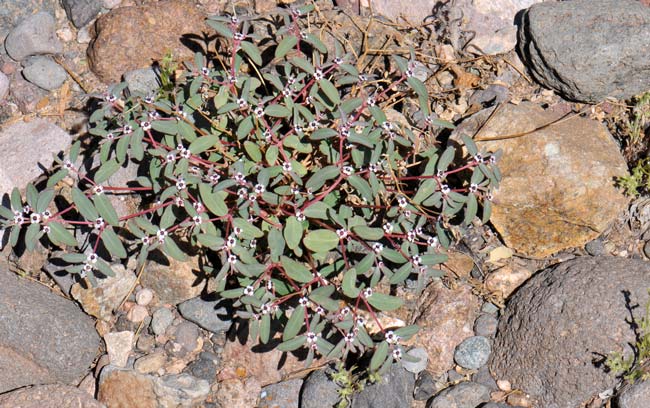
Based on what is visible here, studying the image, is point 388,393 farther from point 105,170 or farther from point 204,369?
point 105,170

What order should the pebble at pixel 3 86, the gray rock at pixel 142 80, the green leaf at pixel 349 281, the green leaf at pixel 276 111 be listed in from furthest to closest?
the pebble at pixel 3 86 → the gray rock at pixel 142 80 → the green leaf at pixel 276 111 → the green leaf at pixel 349 281

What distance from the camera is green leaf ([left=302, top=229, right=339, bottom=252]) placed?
3828mm

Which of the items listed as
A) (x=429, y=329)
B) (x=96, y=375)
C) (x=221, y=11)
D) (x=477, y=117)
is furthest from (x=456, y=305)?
(x=221, y=11)

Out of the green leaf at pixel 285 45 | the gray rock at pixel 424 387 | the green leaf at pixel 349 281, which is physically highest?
the green leaf at pixel 285 45

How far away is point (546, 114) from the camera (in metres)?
4.72

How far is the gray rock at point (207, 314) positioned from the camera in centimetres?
440

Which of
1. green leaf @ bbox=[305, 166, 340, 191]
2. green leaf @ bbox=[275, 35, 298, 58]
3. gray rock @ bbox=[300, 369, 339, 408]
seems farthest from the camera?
green leaf @ bbox=[275, 35, 298, 58]

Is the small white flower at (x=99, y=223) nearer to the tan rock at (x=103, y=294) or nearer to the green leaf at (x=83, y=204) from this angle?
the green leaf at (x=83, y=204)

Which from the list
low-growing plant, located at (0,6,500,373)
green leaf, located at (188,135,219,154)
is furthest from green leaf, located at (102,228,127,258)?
green leaf, located at (188,135,219,154)

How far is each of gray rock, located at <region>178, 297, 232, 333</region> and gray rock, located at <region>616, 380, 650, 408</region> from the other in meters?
2.24

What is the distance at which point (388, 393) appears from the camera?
4117 mm

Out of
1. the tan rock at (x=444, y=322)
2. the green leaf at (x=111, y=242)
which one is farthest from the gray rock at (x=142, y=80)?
the tan rock at (x=444, y=322)

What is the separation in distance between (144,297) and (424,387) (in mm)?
1764

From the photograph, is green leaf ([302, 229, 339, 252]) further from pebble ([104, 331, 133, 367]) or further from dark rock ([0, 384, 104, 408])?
dark rock ([0, 384, 104, 408])
